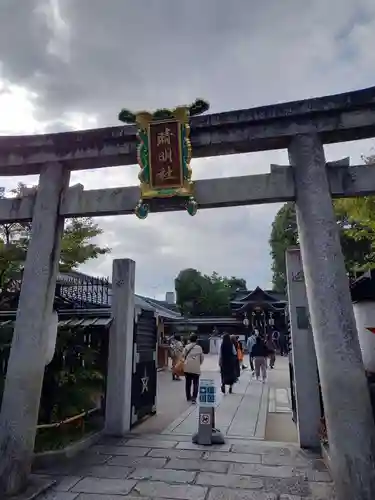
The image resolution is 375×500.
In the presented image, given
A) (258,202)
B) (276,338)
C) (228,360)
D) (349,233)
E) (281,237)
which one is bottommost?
(228,360)

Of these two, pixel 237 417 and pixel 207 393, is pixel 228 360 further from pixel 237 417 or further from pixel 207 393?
pixel 207 393

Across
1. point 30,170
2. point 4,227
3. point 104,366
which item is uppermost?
point 4,227

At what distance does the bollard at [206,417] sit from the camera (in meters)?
6.07

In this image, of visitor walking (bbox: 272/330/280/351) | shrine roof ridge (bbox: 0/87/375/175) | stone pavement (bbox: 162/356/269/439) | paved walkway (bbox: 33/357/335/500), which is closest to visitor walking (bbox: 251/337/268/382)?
stone pavement (bbox: 162/356/269/439)

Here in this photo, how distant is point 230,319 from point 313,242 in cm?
3286

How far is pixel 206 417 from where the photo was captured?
241 inches

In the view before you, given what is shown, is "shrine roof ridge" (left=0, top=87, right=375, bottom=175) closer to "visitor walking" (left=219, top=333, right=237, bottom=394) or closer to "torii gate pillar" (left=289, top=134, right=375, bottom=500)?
"torii gate pillar" (left=289, top=134, right=375, bottom=500)

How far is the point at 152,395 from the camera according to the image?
8422 millimetres

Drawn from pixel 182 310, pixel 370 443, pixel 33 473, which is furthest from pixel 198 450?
pixel 182 310

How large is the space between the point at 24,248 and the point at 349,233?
378 inches

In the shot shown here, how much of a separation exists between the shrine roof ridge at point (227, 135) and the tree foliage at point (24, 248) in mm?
3727

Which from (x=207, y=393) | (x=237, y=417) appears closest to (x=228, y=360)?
(x=237, y=417)

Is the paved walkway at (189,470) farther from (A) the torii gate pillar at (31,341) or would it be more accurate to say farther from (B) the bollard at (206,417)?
(A) the torii gate pillar at (31,341)

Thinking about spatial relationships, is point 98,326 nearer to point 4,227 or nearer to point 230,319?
point 4,227
